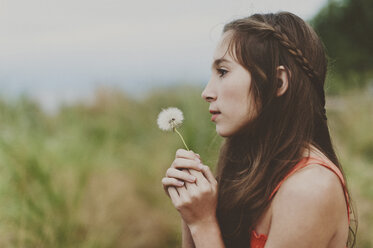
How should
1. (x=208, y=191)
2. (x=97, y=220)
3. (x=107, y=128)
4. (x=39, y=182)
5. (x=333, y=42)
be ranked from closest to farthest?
(x=208, y=191)
(x=39, y=182)
(x=97, y=220)
(x=107, y=128)
(x=333, y=42)

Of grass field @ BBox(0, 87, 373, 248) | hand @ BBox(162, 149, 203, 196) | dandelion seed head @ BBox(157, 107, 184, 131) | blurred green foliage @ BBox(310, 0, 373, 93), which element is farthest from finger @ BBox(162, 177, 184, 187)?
blurred green foliage @ BBox(310, 0, 373, 93)

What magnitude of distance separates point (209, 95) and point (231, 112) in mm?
124

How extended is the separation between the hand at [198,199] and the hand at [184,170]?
1.0 inches

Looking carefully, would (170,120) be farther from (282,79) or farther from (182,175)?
(282,79)

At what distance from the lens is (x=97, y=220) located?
4273 mm

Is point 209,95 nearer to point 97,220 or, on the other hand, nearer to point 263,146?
point 263,146

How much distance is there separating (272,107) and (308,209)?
485mm

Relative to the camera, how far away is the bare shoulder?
159 cm

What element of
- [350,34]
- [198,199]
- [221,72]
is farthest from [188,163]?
[350,34]

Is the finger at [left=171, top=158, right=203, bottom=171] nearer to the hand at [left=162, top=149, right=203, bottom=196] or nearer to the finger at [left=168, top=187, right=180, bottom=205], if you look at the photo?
the hand at [left=162, top=149, right=203, bottom=196]

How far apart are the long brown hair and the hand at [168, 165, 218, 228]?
0.13m

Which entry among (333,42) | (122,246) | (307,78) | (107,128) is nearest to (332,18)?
(333,42)

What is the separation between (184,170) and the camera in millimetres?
1850

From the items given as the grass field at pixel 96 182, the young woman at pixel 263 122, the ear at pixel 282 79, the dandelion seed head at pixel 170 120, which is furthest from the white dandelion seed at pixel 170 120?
the grass field at pixel 96 182
